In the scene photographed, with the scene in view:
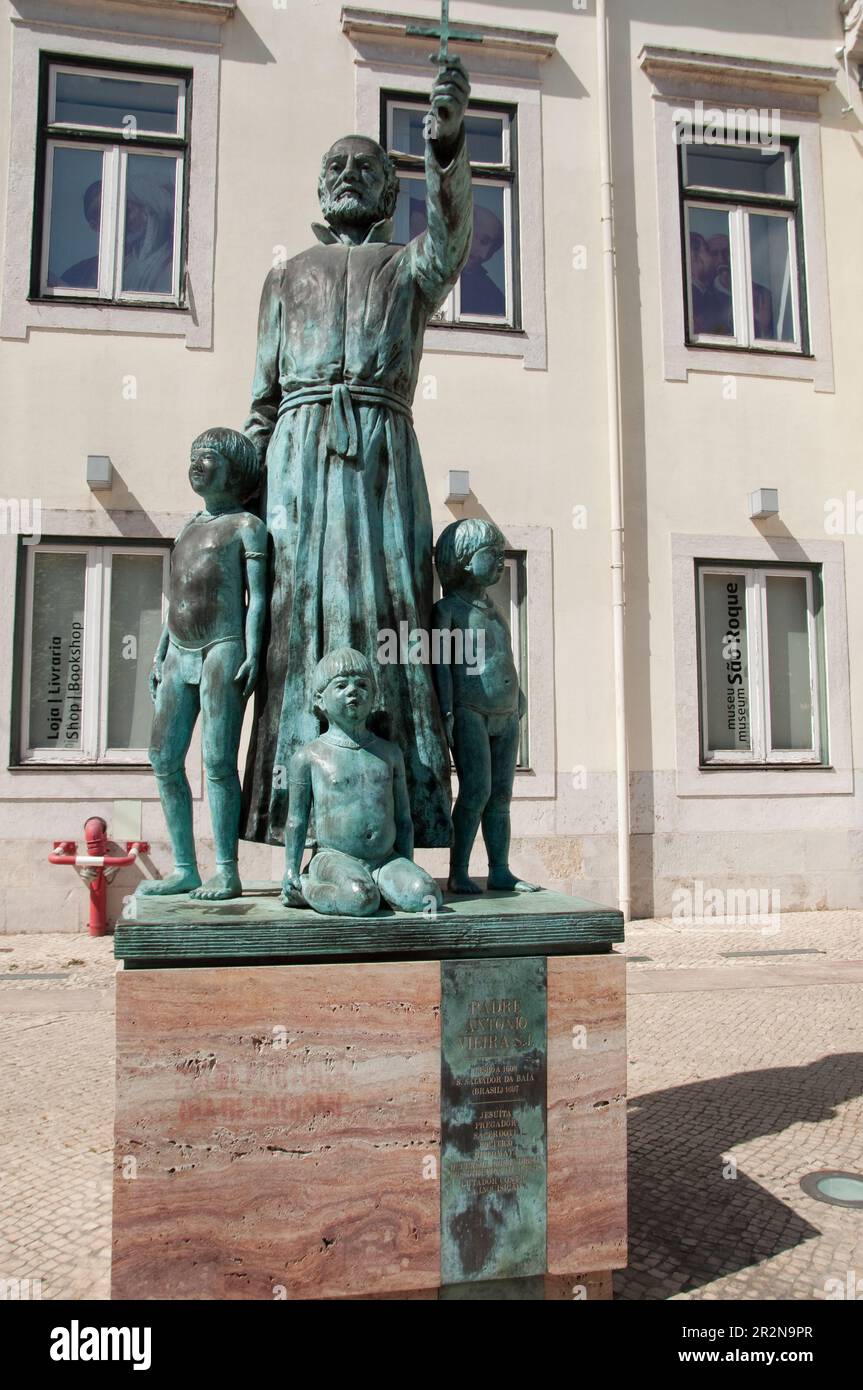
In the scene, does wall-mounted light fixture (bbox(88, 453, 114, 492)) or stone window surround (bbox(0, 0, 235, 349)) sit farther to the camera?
stone window surround (bbox(0, 0, 235, 349))

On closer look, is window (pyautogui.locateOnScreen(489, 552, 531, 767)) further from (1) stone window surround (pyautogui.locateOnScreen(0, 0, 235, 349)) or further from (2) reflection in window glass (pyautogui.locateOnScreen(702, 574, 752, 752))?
(1) stone window surround (pyautogui.locateOnScreen(0, 0, 235, 349))

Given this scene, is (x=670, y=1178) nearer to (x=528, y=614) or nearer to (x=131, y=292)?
(x=528, y=614)

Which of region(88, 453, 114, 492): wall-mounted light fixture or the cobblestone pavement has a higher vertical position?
region(88, 453, 114, 492): wall-mounted light fixture

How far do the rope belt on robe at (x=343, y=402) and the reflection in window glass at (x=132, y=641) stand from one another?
221 inches

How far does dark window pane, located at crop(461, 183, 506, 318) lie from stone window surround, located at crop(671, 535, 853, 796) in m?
2.74

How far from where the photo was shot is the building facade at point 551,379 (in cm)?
838

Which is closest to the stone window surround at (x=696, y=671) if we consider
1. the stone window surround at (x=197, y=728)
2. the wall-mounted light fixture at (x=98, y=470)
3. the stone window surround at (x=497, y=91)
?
the stone window surround at (x=197, y=728)

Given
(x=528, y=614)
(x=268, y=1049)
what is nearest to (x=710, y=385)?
(x=528, y=614)

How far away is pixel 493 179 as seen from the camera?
9445 mm

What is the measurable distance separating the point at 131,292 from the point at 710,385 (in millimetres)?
5165

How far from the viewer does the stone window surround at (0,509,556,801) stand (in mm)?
8055

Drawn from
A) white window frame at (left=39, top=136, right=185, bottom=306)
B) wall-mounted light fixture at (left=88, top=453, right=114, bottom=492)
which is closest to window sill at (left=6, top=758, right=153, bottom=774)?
wall-mounted light fixture at (left=88, top=453, right=114, bottom=492)

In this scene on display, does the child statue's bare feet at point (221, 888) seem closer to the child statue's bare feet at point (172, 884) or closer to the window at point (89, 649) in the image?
the child statue's bare feet at point (172, 884)

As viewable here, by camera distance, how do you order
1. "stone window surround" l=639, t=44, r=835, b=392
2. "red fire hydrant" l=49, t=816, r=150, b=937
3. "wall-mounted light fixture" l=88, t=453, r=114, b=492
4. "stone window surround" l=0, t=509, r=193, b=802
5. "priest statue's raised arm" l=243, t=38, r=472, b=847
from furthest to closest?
1. "stone window surround" l=639, t=44, r=835, b=392
2. "wall-mounted light fixture" l=88, t=453, r=114, b=492
3. "stone window surround" l=0, t=509, r=193, b=802
4. "red fire hydrant" l=49, t=816, r=150, b=937
5. "priest statue's raised arm" l=243, t=38, r=472, b=847
